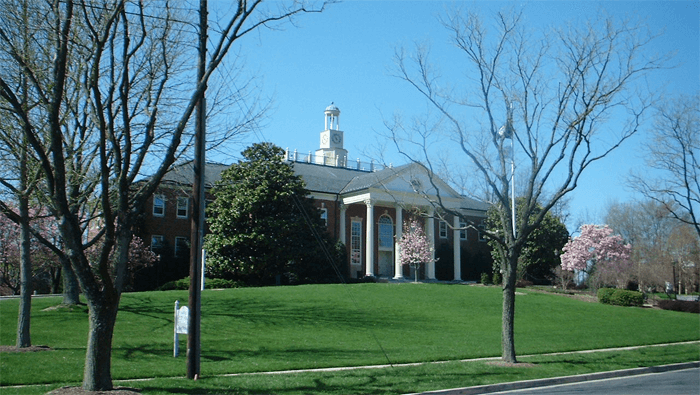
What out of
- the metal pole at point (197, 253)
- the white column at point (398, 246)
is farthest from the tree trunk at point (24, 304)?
the white column at point (398, 246)

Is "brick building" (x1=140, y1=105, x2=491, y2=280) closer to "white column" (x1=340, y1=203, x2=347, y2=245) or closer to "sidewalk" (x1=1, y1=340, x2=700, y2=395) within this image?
"white column" (x1=340, y1=203, x2=347, y2=245)

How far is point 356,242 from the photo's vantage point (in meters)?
48.3

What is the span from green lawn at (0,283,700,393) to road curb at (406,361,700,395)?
3225 mm

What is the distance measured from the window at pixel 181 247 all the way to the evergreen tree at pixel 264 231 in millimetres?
4134

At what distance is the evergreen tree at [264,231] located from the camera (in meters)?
34.2

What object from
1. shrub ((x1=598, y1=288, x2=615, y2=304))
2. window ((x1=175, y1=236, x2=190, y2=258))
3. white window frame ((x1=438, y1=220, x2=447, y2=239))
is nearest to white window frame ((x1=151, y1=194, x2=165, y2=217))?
window ((x1=175, y1=236, x2=190, y2=258))

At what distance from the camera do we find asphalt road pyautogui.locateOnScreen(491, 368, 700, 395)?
463 inches

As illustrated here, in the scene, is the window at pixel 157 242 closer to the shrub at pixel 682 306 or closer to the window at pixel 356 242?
the window at pixel 356 242

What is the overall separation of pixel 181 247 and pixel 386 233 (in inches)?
670

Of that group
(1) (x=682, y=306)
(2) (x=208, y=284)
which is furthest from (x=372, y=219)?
(1) (x=682, y=306)

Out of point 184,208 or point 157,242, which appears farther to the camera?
point 184,208

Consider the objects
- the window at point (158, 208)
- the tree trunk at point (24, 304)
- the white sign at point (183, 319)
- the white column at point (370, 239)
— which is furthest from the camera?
the white column at point (370, 239)

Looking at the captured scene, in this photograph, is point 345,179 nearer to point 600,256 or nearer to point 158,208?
point 158,208

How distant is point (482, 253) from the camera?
55125mm
